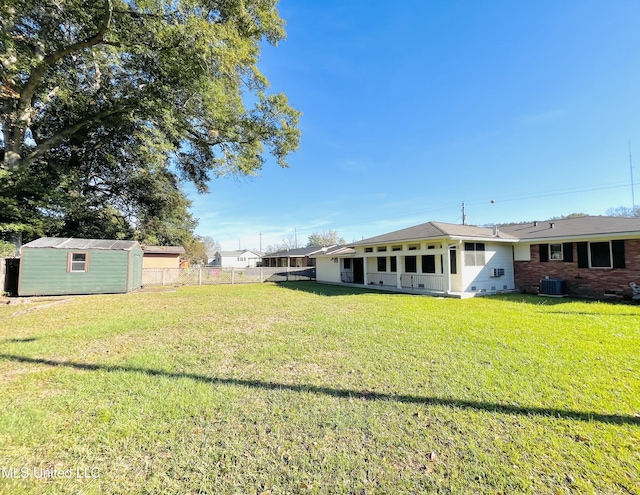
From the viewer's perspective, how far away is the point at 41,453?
2299 millimetres

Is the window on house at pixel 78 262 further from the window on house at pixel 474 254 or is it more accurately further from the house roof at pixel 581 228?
the house roof at pixel 581 228

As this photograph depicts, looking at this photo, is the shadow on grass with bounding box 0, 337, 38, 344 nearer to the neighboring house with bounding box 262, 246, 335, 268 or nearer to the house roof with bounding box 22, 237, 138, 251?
the house roof with bounding box 22, 237, 138, 251

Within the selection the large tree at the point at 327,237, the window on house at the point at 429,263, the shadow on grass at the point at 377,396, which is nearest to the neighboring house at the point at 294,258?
the window on house at the point at 429,263

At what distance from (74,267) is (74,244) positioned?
1.11 m

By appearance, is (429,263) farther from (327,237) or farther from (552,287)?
(327,237)

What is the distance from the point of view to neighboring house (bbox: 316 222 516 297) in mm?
12438

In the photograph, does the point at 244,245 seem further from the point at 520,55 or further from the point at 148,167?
the point at 520,55

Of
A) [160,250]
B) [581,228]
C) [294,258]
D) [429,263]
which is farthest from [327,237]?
[581,228]

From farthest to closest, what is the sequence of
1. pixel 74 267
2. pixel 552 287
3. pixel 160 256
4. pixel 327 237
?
pixel 327 237
pixel 160 256
pixel 74 267
pixel 552 287

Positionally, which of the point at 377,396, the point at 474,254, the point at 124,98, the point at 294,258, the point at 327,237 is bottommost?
the point at 377,396

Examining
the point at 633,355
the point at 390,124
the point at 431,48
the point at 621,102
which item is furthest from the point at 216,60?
the point at 621,102

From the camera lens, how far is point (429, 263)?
45.5 ft

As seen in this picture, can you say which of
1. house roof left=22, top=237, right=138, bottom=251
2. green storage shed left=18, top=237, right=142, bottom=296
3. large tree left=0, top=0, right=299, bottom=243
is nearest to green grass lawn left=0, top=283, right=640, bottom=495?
green storage shed left=18, top=237, right=142, bottom=296

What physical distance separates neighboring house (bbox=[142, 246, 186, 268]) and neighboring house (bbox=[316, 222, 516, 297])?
19.7 m
